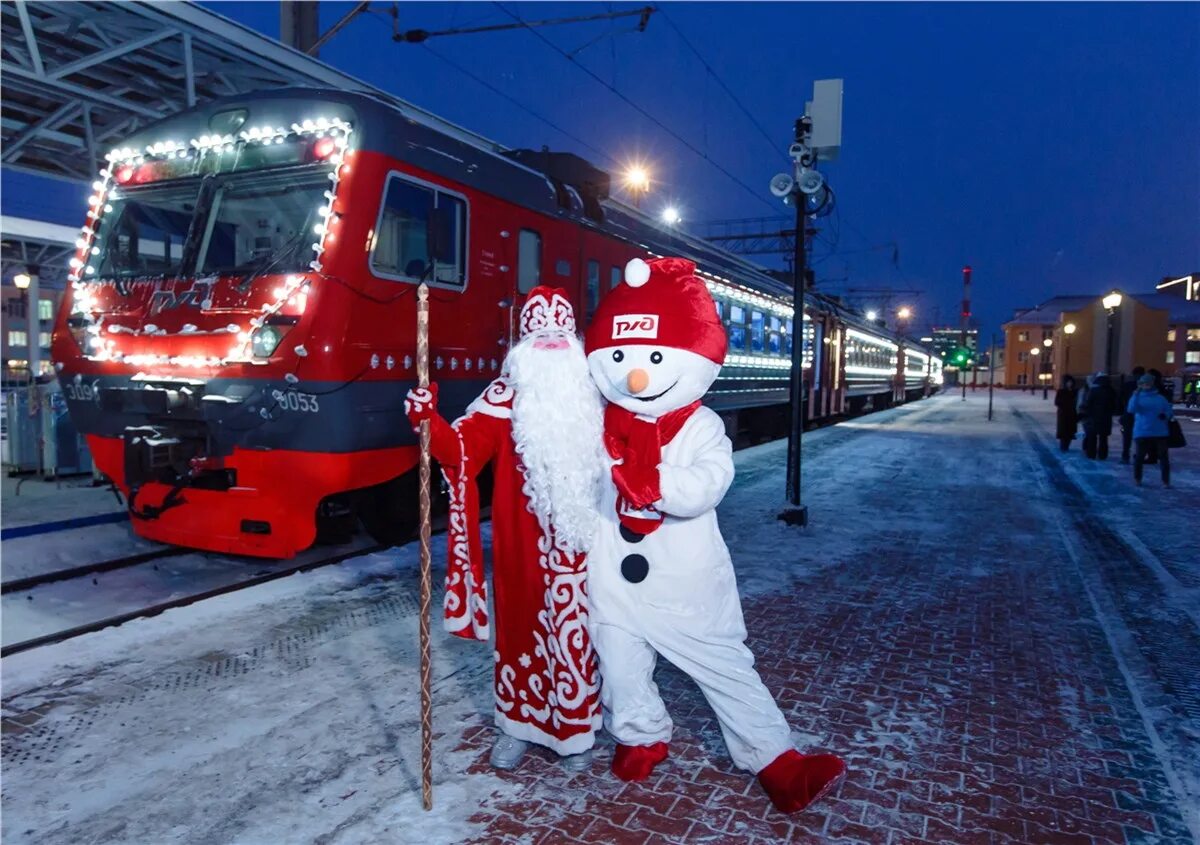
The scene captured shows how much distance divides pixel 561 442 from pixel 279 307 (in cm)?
323

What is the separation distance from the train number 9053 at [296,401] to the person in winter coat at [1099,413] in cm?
1313

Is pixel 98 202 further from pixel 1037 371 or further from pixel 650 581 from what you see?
pixel 1037 371

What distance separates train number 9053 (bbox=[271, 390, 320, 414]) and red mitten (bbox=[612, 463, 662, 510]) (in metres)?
3.19

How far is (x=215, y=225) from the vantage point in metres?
6.09

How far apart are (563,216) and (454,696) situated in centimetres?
528

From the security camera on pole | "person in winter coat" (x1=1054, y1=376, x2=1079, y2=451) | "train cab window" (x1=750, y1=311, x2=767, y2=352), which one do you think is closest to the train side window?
"train cab window" (x1=750, y1=311, x2=767, y2=352)

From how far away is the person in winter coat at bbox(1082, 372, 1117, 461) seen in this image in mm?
13961

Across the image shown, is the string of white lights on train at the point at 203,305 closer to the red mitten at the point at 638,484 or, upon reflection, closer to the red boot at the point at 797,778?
the red mitten at the point at 638,484

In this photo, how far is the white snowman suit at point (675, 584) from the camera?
2.99 meters

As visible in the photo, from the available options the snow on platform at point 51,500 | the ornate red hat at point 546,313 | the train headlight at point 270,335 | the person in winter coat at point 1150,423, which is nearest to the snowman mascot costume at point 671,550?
the ornate red hat at point 546,313

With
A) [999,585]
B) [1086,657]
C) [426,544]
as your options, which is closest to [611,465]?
[426,544]

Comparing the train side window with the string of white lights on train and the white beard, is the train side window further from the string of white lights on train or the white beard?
the white beard

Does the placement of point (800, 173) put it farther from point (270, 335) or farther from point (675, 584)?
point (675, 584)

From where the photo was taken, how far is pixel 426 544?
9.52 feet
